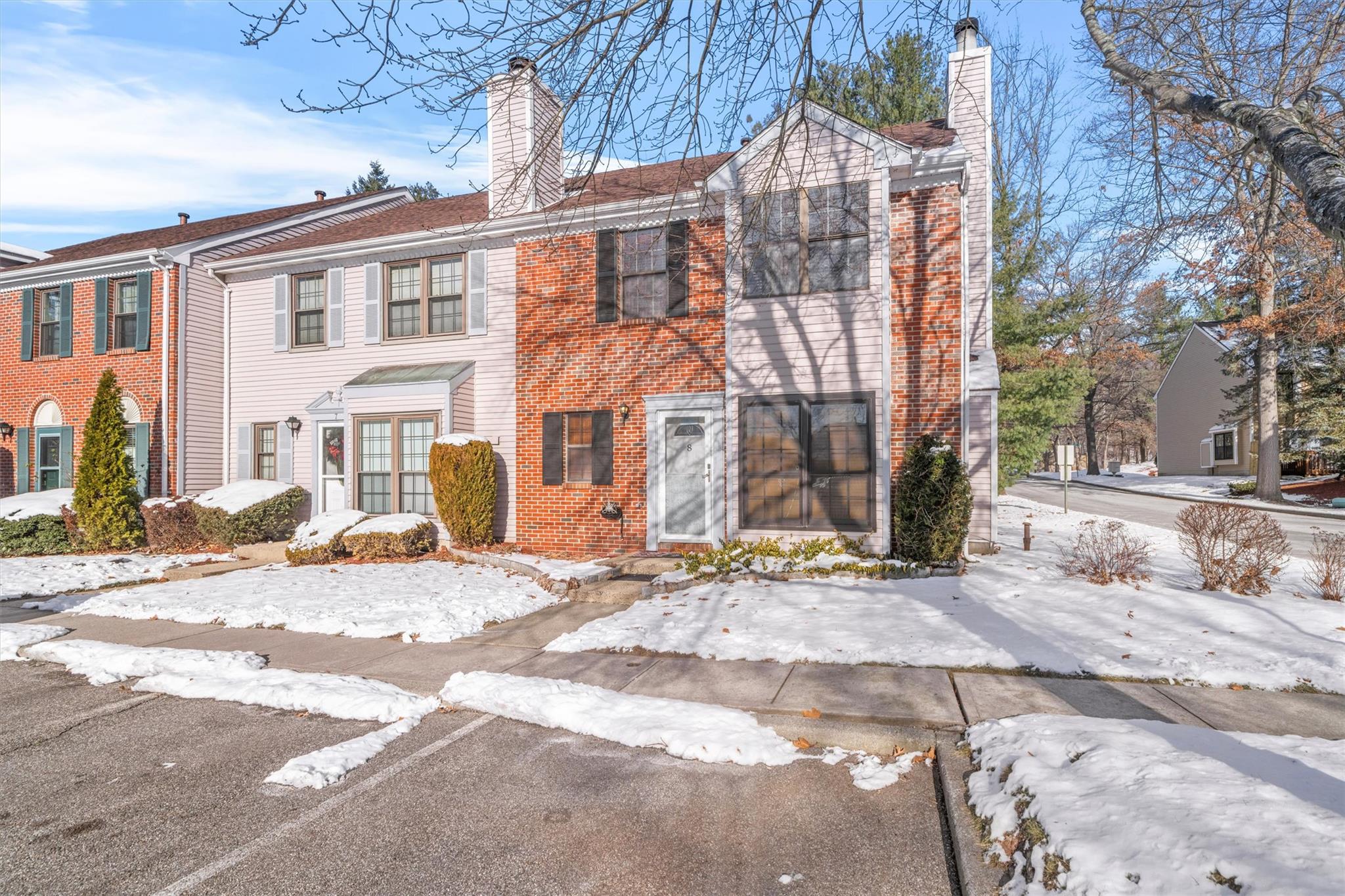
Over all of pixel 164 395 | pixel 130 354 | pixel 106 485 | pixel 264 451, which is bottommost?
pixel 106 485

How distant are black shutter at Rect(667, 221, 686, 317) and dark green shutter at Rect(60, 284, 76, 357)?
13188mm

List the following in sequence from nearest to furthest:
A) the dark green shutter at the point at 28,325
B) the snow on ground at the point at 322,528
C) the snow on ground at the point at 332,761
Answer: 1. the snow on ground at the point at 332,761
2. the snow on ground at the point at 322,528
3. the dark green shutter at the point at 28,325

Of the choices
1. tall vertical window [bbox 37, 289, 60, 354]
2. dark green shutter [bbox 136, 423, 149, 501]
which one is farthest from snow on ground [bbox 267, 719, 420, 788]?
tall vertical window [bbox 37, 289, 60, 354]

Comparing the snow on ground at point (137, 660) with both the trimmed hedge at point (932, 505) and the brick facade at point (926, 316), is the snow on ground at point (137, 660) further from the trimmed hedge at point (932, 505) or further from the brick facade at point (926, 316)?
the brick facade at point (926, 316)

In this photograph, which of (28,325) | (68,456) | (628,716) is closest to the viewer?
(628,716)

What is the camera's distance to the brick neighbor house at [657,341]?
376 inches

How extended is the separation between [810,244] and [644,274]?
104 inches

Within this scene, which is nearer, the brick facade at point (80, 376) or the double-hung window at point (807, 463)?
the double-hung window at point (807, 463)

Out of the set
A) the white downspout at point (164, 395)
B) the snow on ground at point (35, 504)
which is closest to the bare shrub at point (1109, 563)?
the white downspout at point (164, 395)

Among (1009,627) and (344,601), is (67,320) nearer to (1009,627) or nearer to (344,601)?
(344,601)

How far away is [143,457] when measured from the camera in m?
13.6

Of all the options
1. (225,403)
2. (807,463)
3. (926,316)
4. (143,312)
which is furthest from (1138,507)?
(143,312)

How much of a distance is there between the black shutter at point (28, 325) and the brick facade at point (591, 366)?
11.7m

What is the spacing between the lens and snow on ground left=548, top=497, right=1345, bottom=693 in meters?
5.21
